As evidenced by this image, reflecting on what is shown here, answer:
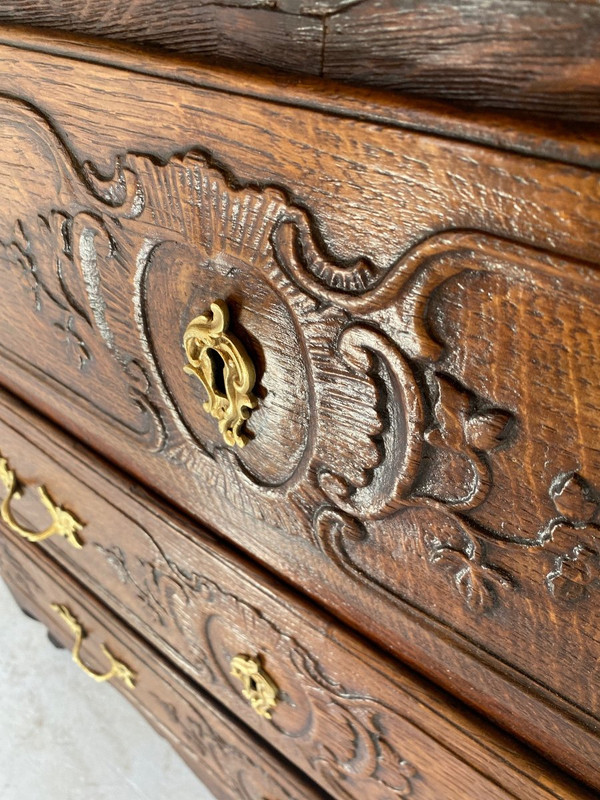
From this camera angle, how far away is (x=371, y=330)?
364 mm

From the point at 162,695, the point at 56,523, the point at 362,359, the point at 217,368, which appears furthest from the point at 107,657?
the point at 362,359

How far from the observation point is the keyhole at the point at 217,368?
1.52 feet

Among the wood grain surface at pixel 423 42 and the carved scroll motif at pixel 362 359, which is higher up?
the wood grain surface at pixel 423 42

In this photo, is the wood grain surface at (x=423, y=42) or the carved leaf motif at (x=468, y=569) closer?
the wood grain surface at (x=423, y=42)

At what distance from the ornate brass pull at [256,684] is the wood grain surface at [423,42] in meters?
0.51

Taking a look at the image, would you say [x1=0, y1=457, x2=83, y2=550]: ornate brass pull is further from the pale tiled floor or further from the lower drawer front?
the pale tiled floor

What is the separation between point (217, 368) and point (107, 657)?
0.67 metres

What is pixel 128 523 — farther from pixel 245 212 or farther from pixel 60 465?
pixel 245 212

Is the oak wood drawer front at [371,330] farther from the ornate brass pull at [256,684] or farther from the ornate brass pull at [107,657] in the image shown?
the ornate brass pull at [107,657]

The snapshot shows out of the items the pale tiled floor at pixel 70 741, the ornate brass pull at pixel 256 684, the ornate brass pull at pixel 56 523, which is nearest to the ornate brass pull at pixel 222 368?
the ornate brass pull at pixel 256 684

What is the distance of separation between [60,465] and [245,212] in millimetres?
473

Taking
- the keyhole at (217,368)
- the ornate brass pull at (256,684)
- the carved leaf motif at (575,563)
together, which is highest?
the keyhole at (217,368)

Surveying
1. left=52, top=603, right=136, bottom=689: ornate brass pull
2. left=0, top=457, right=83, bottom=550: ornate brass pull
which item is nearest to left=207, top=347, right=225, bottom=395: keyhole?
left=0, top=457, right=83, bottom=550: ornate brass pull

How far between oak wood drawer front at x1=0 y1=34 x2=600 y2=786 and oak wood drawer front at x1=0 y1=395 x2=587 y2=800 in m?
0.03
